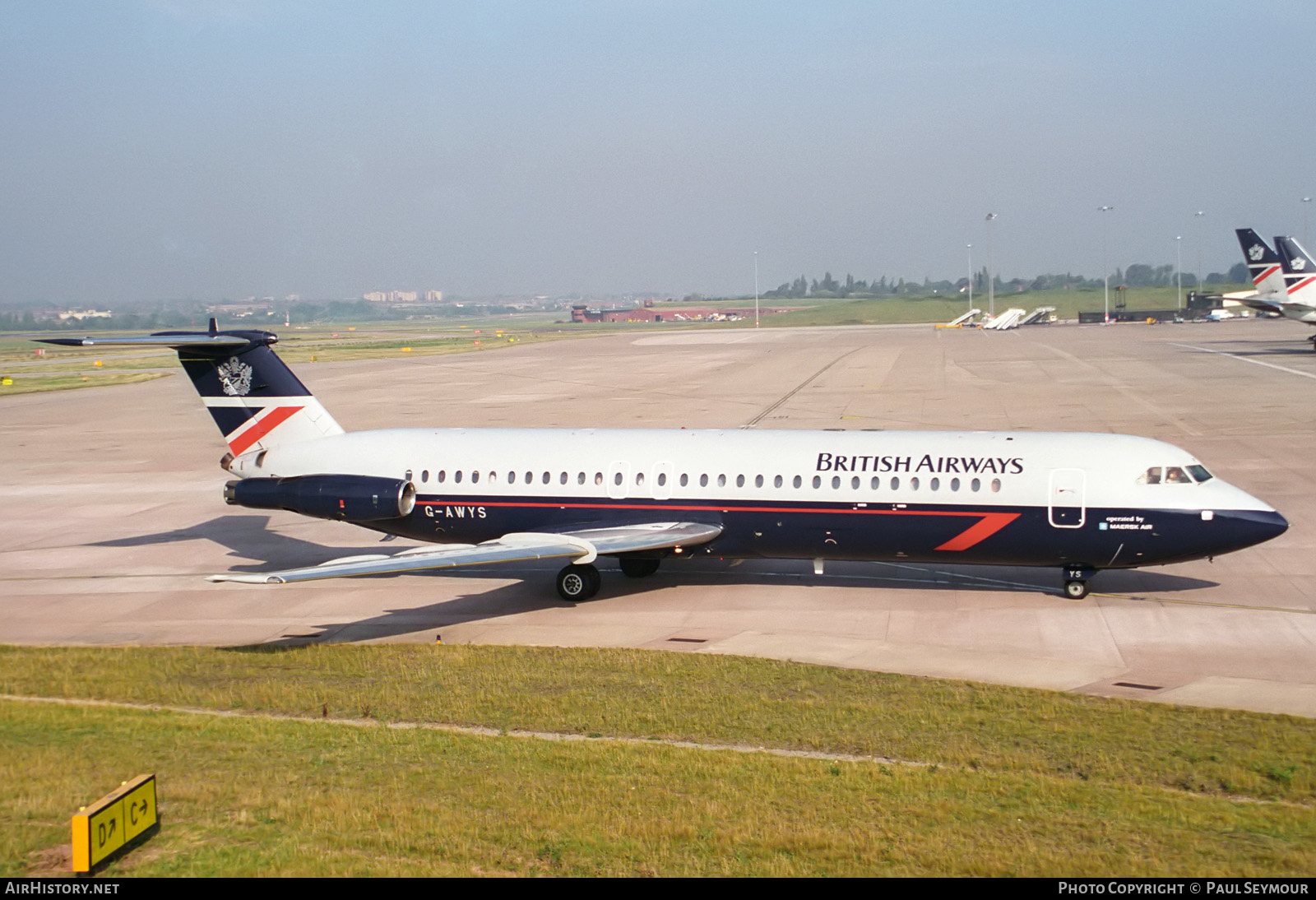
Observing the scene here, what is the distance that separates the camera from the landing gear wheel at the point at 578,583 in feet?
78.0

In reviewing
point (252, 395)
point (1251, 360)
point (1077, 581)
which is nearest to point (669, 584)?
point (1077, 581)

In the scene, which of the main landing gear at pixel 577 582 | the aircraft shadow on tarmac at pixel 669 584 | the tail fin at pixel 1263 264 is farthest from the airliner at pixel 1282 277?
the main landing gear at pixel 577 582

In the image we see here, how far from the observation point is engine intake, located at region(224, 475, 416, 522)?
24.9 metres

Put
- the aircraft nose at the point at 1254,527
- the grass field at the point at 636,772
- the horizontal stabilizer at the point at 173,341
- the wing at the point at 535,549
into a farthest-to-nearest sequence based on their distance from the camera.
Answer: the horizontal stabilizer at the point at 173,341
the aircraft nose at the point at 1254,527
the wing at the point at 535,549
the grass field at the point at 636,772

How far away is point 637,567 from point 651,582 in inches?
17.1

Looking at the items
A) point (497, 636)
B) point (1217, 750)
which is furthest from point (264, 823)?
point (1217, 750)

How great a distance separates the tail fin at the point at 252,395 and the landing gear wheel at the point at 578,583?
670cm

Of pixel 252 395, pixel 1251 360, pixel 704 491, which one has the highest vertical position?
pixel 252 395

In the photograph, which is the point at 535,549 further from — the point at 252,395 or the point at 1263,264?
the point at 1263,264

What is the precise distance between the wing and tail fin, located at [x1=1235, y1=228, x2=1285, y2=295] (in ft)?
239

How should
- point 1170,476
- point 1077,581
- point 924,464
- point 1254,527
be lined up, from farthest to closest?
point 924,464 < point 1077,581 < point 1170,476 < point 1254,527

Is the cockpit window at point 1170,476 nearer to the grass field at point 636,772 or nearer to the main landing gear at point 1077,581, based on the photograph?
the main landing gear at point 1077,581

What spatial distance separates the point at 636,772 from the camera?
14.0 meters

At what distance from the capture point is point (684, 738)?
15.5 meters
